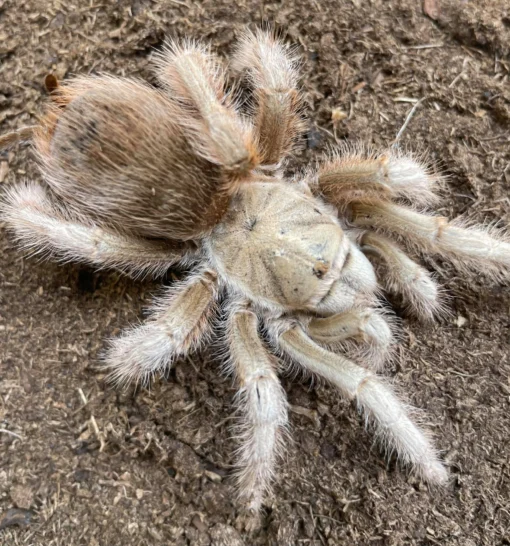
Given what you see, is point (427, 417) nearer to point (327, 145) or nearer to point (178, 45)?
point (327, 145)

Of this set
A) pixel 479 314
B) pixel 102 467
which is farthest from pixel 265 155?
pixel 102 467

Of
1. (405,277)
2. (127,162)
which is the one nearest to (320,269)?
(405,277)

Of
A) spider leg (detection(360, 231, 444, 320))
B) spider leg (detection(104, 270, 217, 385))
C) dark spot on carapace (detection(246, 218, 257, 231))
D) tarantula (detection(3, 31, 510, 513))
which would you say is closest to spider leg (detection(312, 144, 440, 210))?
tarantula (detection(3, 31, 510, 513))

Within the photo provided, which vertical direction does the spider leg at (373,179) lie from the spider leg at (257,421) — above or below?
above

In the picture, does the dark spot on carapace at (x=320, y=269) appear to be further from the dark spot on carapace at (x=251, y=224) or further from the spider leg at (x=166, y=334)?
the spider leg at (x=166, y=334)

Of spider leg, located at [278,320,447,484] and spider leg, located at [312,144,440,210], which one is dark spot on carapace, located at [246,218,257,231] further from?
spider leg, located at [278,320,447,484]

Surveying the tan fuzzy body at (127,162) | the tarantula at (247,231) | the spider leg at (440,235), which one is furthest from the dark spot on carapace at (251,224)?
the spider leg at (440,235)

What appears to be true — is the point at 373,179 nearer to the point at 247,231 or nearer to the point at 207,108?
the point at 247,231
